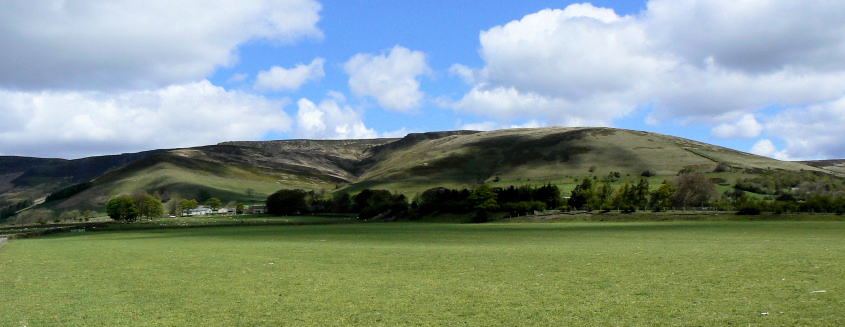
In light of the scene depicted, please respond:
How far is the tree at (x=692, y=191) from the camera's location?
112500mm

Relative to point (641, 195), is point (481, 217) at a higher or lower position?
lower

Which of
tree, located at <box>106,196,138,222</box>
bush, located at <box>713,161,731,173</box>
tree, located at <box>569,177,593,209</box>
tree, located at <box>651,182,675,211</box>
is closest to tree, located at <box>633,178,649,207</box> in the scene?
tree, located at <box>651,182,675,211</box>

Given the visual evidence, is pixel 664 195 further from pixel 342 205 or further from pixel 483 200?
pixel 342 205

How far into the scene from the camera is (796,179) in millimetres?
154375

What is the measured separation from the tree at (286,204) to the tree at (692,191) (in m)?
105

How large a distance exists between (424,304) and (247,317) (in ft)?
16.0

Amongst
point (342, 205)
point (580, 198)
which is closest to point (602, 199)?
point (580, 198)

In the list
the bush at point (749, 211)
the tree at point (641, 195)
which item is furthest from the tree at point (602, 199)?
the bush at point (749, 211)

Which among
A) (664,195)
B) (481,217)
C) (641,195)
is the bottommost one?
(481,217)

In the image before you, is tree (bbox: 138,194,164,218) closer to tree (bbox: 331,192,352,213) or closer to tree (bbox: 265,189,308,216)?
tree (bbox: 265,189,308,216)

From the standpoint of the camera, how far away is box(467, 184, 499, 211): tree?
10369 centimetres

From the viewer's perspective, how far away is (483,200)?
10725 cm

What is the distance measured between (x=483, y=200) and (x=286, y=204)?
80.1 m

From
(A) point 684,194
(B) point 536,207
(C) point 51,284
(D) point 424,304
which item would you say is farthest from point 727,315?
(A) point 684,194
